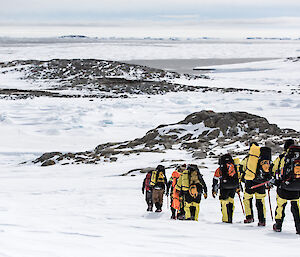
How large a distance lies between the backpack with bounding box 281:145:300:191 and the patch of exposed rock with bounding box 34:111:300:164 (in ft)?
29.4

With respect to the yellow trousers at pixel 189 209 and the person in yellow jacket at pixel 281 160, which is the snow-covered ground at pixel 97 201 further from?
the person in yellow jacket at pixel 281 160

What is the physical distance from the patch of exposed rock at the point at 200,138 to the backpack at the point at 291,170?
8949 millimetres

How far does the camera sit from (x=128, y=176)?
41.5 feet

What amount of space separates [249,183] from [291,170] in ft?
2.85

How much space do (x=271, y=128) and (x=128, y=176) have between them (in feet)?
28.7

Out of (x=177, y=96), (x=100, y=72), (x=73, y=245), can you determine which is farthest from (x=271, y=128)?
(x=100, y=72)

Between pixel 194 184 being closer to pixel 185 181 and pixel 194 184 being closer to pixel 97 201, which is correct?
pixel 185 181

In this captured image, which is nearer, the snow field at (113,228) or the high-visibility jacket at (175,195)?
the snow field at (113,228)

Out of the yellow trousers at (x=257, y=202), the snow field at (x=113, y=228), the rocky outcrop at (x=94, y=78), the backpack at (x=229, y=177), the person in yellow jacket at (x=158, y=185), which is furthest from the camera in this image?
the rocky outcrop at (x=94, y=78)

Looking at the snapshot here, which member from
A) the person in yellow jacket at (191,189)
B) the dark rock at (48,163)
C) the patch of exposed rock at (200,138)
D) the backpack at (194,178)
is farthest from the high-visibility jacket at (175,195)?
the dark rock at (48,163)

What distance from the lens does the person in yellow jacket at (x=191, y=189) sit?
7082 mm

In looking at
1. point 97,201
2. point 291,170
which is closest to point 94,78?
point 97,201

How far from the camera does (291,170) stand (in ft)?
18.8

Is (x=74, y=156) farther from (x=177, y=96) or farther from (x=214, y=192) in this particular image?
(x=177, y=96)
